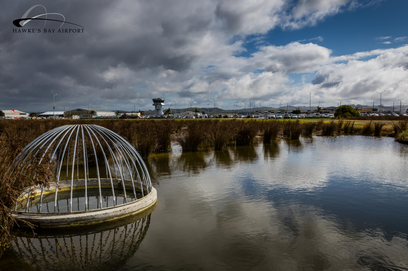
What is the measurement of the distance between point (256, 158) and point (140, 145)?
6.06 metres

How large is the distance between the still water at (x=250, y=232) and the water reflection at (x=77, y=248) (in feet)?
0.06

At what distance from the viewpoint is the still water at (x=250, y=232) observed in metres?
4.33

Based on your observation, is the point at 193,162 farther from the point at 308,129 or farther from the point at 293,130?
the point at 308,129

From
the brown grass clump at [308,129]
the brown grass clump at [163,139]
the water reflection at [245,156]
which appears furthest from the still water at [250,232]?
the brown grass clump at [308,129]

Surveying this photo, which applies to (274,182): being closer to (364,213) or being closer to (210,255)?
(364,213)

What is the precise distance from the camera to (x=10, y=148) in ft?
15.4

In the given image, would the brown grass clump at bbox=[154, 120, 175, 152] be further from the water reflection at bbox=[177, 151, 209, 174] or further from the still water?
the still water

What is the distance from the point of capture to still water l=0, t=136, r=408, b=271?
433cm

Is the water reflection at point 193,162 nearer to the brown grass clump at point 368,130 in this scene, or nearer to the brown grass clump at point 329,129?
the brown grass clump at point 329,129

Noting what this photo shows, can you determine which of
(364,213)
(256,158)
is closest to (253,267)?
(364,213)

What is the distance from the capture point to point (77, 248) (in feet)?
15.4

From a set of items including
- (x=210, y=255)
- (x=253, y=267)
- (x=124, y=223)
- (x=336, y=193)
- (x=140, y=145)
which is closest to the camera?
(x=253, y=267)

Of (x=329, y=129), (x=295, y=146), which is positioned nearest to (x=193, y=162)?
(x=295, y=146)

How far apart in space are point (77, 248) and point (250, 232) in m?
3.31
